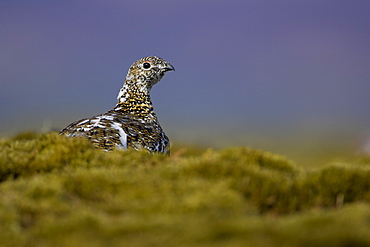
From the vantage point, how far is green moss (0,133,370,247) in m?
3.43

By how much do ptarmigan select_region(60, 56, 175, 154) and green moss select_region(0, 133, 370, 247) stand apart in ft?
5.63

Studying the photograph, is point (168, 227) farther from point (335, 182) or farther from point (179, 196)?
point (335, 182)

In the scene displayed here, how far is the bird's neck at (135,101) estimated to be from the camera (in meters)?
10.7

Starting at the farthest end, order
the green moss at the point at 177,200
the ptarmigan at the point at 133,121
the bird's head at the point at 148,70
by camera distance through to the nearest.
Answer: the bird's head at the point at 148,70
the ptarmigan at the point at 133,121
the green moss at the point at 177,200

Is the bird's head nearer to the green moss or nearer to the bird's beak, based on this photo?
the bird's beak

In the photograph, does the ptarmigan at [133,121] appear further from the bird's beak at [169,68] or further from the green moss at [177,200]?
the green moss at [177,200]

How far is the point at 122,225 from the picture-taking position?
3.59 meters

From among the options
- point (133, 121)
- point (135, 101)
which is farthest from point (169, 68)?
point (133, 121)

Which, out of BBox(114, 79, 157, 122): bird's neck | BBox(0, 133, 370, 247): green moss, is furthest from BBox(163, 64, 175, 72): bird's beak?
BBox(0, 133, 370, 247): green moss

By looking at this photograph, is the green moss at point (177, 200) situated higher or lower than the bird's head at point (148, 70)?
lower

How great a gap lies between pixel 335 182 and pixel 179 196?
1.74 metres

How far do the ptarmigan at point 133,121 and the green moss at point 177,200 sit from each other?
5.63ft

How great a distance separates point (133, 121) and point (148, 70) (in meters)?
2.34


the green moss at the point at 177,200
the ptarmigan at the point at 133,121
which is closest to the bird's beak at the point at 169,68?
the ptarmigan at the point at 133,121
